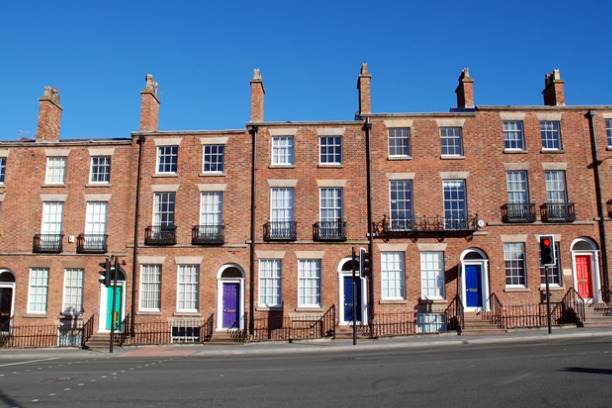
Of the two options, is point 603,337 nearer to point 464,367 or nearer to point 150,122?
point 464,367

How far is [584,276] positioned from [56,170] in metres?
26.3

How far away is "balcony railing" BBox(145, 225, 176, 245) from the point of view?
25.3 meters

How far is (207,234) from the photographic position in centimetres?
2519

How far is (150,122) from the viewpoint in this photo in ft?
87.9

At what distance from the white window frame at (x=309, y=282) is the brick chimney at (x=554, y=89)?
47.7 feet

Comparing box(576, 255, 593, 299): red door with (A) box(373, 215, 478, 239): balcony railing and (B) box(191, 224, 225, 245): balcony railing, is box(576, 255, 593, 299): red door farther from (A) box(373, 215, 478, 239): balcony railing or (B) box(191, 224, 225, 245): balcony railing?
(B) box(191, 224, 225, 245): balcony railing

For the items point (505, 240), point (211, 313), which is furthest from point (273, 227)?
point (505, 240)

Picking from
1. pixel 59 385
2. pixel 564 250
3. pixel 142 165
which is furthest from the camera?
pixel 142 165

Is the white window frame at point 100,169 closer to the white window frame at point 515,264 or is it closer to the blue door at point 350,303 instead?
the blue door at point 350,303

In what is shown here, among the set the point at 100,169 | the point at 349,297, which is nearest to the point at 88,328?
the point at 100,169

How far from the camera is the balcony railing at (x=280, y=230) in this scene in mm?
24891

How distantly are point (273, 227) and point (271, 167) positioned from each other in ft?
9.71

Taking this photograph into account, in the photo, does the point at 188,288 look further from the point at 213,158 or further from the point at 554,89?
the point at 554,89

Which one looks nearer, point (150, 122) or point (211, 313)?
point (211, 313)
